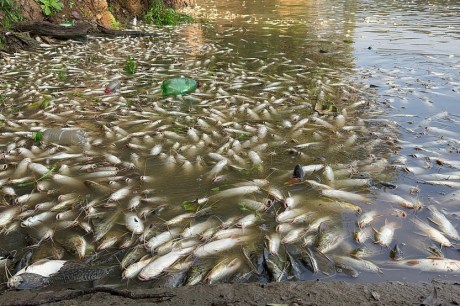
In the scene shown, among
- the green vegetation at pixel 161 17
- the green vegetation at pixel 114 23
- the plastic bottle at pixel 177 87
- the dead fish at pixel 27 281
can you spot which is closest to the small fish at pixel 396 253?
the dead fish at pixel 27 281

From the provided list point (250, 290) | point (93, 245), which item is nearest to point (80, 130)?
point (93, 245)

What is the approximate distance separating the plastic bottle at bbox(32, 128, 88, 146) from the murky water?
0.53ft

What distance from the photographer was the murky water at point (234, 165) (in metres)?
3.43

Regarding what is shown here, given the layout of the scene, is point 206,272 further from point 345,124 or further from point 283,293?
point 345,124

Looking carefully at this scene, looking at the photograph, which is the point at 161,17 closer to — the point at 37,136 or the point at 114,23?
the point at 114,23

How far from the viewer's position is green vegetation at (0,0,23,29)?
38.4ft

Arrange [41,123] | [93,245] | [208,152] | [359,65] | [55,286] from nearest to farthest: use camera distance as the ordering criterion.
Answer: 1. [55,286]
2. [93,245]
3. [208,152]
4. [41,123]
5. [359,65]

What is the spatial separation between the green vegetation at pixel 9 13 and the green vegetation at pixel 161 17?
20.0 feet

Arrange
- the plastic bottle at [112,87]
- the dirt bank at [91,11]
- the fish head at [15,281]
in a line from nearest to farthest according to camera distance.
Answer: the fish head at [15,281], the plastic bottle at [112,87], the dirt bank at [91,11]

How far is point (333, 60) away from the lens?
34.0ft

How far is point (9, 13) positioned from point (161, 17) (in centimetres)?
700

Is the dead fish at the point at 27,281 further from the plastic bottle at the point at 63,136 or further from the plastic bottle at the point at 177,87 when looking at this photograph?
the plastic bottle at the point at 177,87

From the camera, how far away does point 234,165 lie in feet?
16.1

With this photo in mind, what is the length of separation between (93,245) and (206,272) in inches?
42.2
